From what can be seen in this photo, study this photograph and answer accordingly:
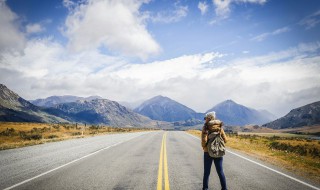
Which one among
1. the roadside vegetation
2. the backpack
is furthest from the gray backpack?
the roadside vegetation

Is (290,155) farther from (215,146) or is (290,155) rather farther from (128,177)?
(128,177)

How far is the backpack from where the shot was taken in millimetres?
7039

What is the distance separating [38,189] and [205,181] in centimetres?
448

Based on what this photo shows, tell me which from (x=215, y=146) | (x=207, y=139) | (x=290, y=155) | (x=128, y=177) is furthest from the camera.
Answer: (x=290, y=155)

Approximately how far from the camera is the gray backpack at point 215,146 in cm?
704

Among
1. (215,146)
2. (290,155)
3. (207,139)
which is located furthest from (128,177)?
(290,155)

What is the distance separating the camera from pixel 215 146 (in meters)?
7.06

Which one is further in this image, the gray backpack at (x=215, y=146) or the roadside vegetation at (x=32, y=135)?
the roadside vegetation at (x=32, y=135)

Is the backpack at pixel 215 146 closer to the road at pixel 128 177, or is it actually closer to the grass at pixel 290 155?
the road at pixel 128 177

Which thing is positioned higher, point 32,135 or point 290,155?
point 32,135

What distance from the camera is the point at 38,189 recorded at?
7148mm

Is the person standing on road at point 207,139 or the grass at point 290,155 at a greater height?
the person standing on road at point 207,139

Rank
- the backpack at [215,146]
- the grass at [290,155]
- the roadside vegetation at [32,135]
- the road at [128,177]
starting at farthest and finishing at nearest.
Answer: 1. the roadside vegetation at [32,135]
2. the grass at [290,155]
3. the road at [128,177]
4. the backpack at [215,146]

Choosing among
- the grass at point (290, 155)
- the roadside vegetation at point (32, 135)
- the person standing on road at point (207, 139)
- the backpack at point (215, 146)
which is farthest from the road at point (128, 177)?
the roadside vegetation at point (32, 135)
